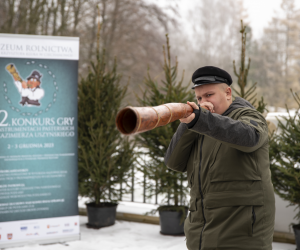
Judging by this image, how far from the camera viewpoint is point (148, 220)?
612 cm

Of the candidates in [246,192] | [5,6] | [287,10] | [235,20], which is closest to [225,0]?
[235,20]

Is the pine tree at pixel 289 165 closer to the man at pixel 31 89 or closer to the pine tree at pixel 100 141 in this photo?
the pine tree at pixel 100 141

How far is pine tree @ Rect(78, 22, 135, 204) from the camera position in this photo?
570 cm

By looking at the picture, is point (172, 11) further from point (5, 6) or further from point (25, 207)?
point (25, 207)

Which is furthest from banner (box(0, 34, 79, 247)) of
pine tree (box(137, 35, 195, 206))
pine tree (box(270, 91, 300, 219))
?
pine tree (box(270, 91, 300, 219))

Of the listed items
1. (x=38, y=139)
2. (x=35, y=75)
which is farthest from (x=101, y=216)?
(x=35, y=75)

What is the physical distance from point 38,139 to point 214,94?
3.56 metres

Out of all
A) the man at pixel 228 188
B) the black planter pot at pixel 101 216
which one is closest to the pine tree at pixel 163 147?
the black planter pot at pixel 101 216

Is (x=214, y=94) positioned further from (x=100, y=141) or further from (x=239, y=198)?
(x=100, y=141)

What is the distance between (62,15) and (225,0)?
14.3 meters

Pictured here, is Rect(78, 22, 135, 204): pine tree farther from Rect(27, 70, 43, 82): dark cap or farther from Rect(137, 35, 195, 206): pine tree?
Rect(27, 70, 43, 82): dark cap

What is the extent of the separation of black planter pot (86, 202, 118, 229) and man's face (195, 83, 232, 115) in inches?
166

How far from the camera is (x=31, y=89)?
4.91 meters

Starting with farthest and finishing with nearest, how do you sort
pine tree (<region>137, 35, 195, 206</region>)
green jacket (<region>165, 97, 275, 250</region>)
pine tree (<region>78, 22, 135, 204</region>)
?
1. pine tree (<region>78, 22, 135, 204</region>)
2. pine tree (<region>137, 35, 195, 206</region>)
3. green jacket (<region>165, 97, 275, 250</region>)
